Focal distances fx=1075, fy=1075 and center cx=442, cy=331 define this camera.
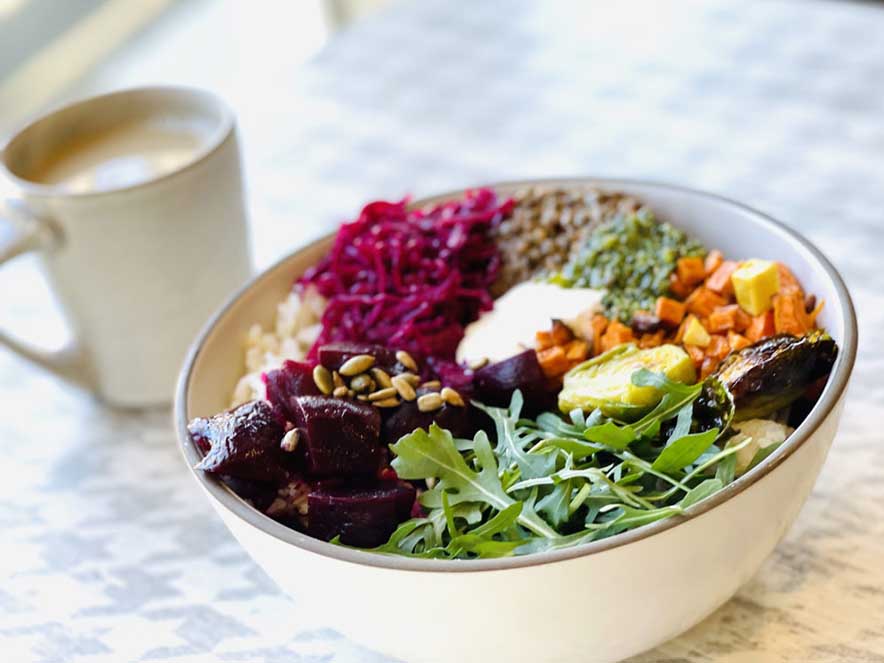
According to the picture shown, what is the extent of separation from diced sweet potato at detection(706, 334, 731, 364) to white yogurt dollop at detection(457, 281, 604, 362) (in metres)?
0.15

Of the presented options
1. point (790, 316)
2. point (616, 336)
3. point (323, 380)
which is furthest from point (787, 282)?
point (323, 380)

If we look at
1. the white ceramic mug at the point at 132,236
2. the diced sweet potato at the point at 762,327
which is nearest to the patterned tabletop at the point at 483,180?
the white ceramic mug at the point at 132,236

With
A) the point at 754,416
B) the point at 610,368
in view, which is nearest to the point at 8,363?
the point at 610,368

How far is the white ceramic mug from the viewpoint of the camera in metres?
1.35

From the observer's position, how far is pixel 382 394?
42.9 inches

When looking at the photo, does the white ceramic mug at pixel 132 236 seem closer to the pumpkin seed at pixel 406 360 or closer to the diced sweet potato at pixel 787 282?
the pumpkin seed at pixel 406 360

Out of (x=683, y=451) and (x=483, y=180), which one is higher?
(x=683, y=451)

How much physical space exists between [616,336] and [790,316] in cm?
19

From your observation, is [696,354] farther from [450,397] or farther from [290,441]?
[290,441]

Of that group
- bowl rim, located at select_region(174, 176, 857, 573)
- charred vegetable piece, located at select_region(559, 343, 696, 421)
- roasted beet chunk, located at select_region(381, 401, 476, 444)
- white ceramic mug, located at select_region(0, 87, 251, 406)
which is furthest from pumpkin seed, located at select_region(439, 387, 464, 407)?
white ceramic mug, located at select_region(0, 87, 251, 406)

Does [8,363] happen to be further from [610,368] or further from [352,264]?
[610,368]

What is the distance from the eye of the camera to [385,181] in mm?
1903

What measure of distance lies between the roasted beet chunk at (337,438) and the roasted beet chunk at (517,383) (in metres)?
0.18

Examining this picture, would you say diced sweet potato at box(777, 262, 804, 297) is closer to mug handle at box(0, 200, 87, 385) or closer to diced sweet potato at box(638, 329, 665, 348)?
diced sweet potato at box(638, 329, 665, 348)
